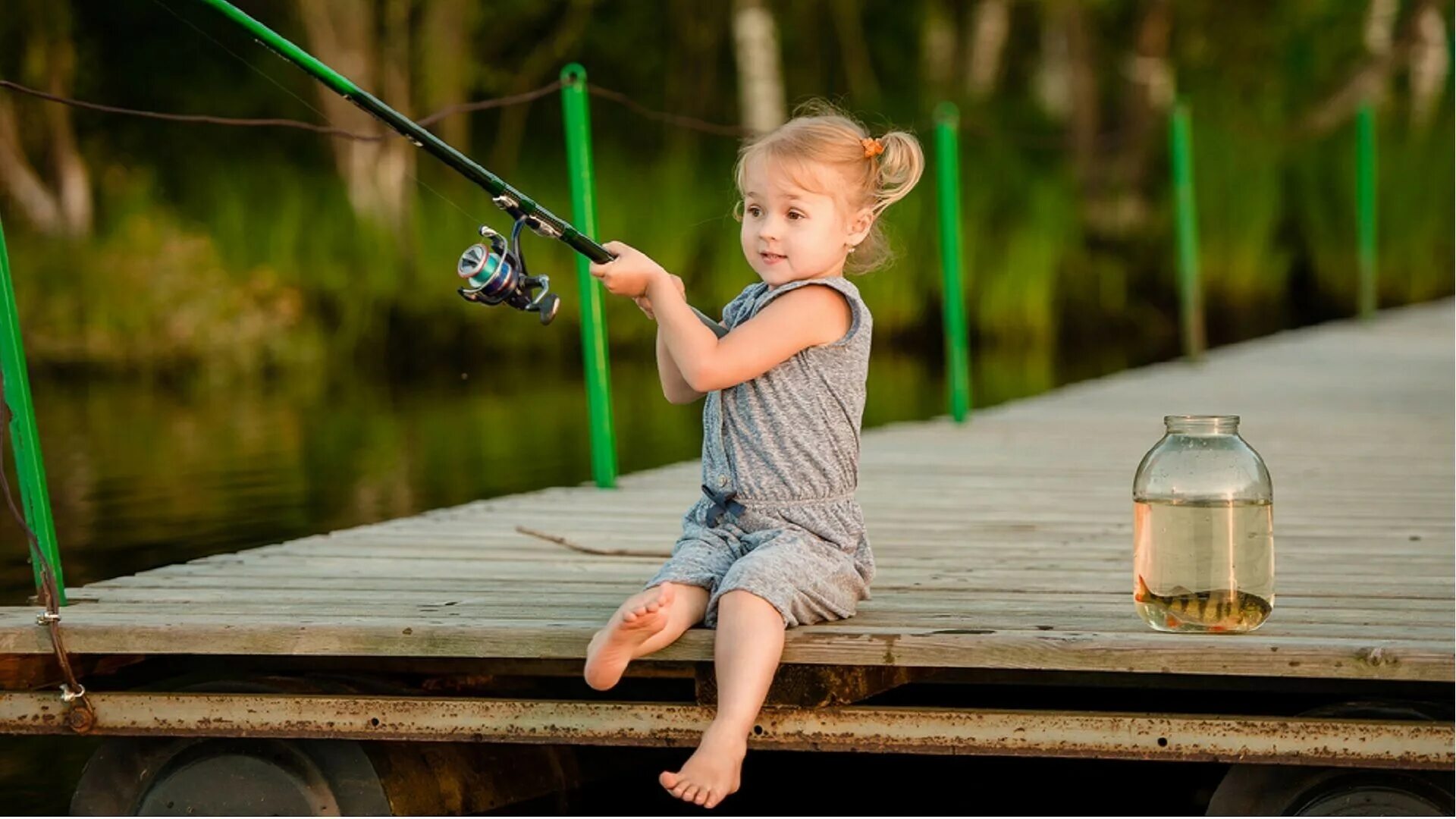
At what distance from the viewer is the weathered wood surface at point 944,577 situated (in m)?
2.76

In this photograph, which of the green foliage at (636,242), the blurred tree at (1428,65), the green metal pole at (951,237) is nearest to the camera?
the green metal pole at (951,237)

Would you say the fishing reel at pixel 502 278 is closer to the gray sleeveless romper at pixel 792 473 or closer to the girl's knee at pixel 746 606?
the gray sleeveless romper at pixel 792 473

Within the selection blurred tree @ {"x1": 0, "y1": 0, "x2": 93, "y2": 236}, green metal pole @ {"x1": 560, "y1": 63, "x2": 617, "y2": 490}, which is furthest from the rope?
blurred tree @ {"x1": 0, "y1": 0, "x2": 93, "y2": 236}

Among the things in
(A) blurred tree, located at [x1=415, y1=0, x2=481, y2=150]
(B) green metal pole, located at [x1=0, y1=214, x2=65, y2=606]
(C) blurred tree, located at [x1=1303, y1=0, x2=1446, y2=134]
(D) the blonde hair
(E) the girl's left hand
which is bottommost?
(B) green metal pole, located at [x1=0, y1=214, x2=65, y2=606]

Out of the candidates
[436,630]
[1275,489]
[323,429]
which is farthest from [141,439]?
[436,630]

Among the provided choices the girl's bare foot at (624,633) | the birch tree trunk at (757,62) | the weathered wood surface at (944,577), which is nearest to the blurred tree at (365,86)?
the birch tree trunk at (757,62)

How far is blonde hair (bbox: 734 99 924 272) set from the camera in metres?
2.86

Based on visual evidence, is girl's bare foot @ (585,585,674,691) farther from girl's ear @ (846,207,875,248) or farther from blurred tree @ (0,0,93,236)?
blurred tree @ (0,0,93,236)

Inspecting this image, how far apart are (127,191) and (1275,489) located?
10507 mm

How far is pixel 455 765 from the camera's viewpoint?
320 centimetres

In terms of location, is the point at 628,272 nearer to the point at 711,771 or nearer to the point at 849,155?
the point at 849,155

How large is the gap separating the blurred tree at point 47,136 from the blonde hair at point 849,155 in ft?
38.3

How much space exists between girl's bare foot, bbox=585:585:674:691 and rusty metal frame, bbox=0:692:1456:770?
0.16m

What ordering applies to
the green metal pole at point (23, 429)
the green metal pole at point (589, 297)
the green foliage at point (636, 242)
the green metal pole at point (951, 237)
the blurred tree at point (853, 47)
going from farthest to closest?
the blurred tree at point (853, 47), the green foliage at point (636, 242), the green metal pole at point (951, 237), the green metal pole at point (589, 297), the green metal pole at point (23, 429)
